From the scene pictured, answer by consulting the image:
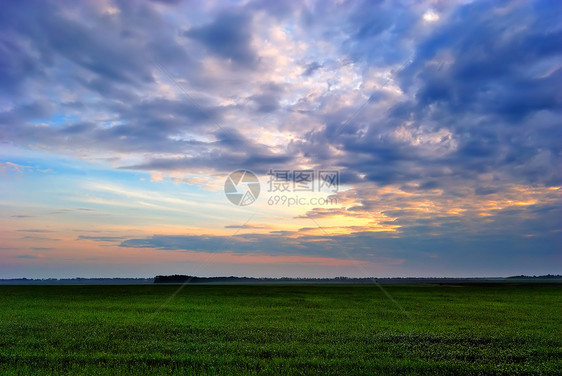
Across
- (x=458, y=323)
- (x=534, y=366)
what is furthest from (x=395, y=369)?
(x=458, y=323)

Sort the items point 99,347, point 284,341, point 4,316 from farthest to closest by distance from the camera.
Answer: point 4,316
point 284,341
point 99,347

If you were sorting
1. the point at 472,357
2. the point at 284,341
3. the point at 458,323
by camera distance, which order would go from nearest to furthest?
the point at 472,357 → the point at 284,341 → the point at 458,323

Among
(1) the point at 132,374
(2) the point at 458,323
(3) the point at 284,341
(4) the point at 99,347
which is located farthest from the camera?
(2) the point at 458,323

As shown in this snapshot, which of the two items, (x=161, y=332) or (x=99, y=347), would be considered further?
(x=161, y=332)

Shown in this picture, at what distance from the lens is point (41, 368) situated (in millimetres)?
12633

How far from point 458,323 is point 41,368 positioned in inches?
851

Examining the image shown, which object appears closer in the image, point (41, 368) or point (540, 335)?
point (41, 368)

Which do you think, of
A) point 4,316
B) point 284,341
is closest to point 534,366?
point 284,341

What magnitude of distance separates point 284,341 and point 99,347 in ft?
24.5

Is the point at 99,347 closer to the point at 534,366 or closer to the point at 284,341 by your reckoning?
the point at 284,341

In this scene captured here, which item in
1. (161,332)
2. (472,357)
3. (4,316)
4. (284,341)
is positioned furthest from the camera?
(4,316)

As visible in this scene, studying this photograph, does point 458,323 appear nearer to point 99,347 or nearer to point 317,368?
point 317,368

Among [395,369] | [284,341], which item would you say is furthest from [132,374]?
[395,369]

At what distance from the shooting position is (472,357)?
1450 cm
